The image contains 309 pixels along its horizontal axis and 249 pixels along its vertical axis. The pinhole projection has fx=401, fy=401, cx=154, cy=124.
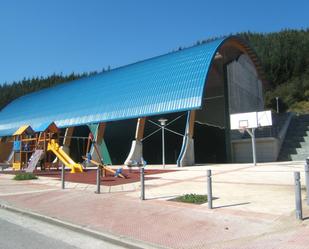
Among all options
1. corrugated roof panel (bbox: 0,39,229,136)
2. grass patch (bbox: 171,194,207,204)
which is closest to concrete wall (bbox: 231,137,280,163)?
corrugated roof panel (bbox: 0,39,229,136)

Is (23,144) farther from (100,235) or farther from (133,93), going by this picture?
(100,235)

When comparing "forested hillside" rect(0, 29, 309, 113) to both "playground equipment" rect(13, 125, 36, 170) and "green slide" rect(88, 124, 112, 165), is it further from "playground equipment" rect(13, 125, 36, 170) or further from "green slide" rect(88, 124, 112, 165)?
"playground equipment" rect(13, 125, 36, 170)

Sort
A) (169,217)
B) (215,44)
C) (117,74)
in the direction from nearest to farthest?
1. (169,217)
2. (215,44)
3. (117,74)

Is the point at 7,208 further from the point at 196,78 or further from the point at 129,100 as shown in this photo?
the point at 129,100

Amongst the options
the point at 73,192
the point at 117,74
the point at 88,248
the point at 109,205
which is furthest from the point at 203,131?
the point at 88,248

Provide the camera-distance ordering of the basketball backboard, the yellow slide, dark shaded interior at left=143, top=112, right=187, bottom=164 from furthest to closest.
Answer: dark shaded interior at left=143, top=112, right=187, bottom=164 → the basketball backboard → the yellow slide

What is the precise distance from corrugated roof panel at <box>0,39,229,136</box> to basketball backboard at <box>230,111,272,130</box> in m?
3.77

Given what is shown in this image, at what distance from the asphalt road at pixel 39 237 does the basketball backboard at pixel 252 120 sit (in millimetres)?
23477

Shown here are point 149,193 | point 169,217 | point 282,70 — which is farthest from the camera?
point 282,70

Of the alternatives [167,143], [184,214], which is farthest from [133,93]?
[184,214]

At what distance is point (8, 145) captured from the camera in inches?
2040

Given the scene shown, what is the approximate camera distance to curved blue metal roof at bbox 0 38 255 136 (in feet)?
109

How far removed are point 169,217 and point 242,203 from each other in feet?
8.15

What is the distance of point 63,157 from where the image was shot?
28.9 m
